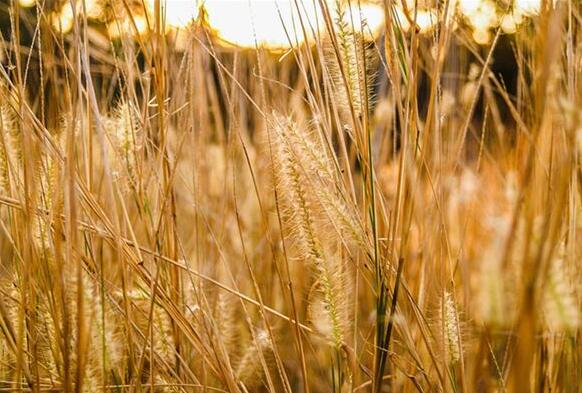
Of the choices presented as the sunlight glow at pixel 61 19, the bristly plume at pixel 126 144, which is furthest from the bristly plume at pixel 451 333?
the sunlight glow at pixel 61 19

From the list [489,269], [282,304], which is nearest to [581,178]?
[489,269]

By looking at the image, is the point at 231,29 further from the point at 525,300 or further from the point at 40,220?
the point at 525,300

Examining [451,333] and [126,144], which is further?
[126,144]

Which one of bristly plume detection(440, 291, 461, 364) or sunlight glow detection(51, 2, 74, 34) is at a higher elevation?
sunlight glow detection(51, 2, 74, 34)

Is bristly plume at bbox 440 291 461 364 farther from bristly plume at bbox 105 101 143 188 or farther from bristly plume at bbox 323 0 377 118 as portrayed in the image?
bristly plume at bbox 105 101 143 188

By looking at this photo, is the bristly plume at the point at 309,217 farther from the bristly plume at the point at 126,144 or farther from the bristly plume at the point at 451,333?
the bristly plume at the point at 126,144

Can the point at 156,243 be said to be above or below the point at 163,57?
below

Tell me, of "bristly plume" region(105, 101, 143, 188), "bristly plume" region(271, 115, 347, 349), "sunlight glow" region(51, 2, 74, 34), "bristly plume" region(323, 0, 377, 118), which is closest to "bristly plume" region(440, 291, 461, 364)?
"bristly plume" region(271, 115, 347, 349)

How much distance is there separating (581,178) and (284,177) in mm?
390

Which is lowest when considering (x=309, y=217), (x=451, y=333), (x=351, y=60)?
(x=451, y=333)

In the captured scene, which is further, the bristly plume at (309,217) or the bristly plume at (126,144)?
the bristly plume at (126,144)

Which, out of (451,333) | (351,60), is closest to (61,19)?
(351,60)

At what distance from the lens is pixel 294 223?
2.87 feet

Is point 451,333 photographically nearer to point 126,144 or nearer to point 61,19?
point 126,144
